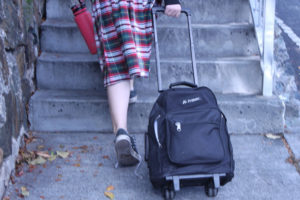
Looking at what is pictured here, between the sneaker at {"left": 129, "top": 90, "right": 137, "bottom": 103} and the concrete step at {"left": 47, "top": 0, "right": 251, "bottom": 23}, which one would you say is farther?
the concrete step at {"left": 47, "top": 0, "right": 251, "bottom": 23}

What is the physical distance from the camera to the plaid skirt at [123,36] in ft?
10.6

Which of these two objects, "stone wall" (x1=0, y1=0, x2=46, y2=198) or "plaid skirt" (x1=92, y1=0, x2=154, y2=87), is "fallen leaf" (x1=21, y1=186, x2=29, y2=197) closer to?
"stone wall" (x1=0, y1=0, x2=46, y2=198)

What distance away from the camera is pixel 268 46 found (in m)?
3.98

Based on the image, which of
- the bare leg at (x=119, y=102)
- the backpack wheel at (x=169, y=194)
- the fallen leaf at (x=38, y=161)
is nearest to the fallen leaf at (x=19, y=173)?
the fallen leaf at (x=38, y=161)

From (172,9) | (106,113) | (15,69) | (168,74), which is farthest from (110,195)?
(168,74)

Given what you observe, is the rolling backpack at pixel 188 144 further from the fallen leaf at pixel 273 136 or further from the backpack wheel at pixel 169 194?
the fallen leaf at pixel 273 136

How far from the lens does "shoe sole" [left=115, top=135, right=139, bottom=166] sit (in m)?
3.16

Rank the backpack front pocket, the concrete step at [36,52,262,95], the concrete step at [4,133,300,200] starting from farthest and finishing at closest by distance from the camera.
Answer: the concrete step at [36,52,262,95]
the concrete step at [4,133,300,200]
the backpack front pocket

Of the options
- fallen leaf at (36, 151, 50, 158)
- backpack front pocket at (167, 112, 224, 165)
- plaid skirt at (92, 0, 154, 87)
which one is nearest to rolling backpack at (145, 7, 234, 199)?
backpack front pocket at (167, 112, 224, 165)

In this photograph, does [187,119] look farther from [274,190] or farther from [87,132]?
[87,132]

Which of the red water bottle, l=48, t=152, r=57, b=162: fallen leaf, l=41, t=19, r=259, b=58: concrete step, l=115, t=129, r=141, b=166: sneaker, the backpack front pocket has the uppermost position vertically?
the red water bottle

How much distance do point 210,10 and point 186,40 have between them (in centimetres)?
52

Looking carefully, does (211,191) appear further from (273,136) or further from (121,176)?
(273,136)

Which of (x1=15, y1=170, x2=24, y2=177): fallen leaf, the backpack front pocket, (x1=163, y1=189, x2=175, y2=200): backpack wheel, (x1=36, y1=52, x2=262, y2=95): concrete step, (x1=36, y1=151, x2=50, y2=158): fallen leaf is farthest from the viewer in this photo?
(x1=36, y1=52, x2=262, y2=95): concrete step
